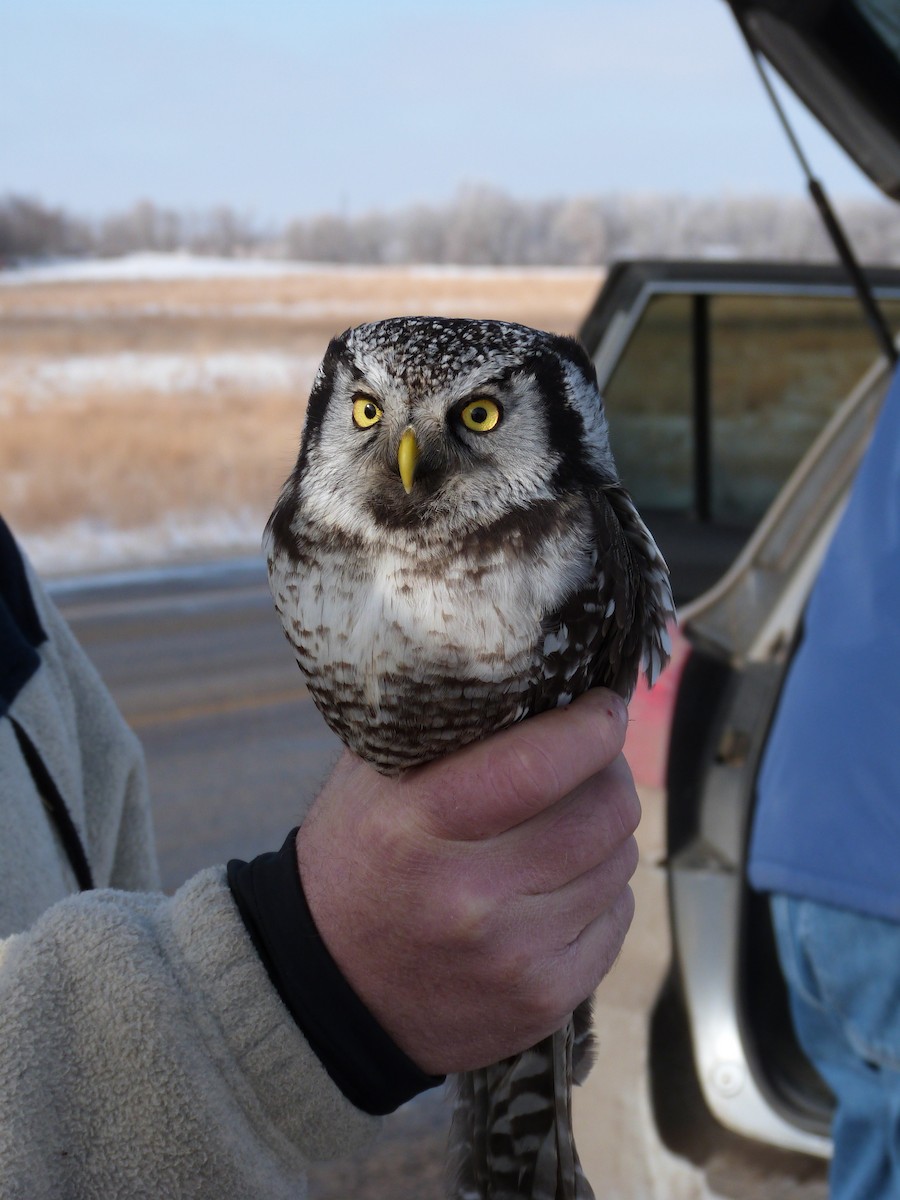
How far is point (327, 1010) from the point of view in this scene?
1344 mm

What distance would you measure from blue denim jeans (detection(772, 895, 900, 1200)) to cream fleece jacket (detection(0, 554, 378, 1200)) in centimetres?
95

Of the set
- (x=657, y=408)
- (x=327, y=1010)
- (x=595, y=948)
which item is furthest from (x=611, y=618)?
(x=657, y=408)

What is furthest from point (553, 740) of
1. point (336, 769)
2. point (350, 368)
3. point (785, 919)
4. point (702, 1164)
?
point (702, 1164)

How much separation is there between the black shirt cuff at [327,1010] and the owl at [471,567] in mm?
236

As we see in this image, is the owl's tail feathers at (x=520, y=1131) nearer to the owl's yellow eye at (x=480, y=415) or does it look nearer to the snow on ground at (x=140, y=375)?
the owl's yellow eye at (x=480, y=415)

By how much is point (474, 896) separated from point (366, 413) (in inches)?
28.5

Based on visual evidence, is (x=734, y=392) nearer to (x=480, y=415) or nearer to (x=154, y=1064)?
(x=480, y=415)

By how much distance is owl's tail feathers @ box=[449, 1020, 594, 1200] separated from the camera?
5.56 feet

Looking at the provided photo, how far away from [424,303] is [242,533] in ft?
68.8

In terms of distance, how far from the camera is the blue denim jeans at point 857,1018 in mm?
1977

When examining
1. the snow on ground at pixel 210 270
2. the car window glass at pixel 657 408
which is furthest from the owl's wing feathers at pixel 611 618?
the snow on ground at pixel 210 270

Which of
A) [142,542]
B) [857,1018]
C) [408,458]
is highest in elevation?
[408,458]

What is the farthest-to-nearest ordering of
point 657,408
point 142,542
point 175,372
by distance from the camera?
point 175,372
point 142,542
point 657,408

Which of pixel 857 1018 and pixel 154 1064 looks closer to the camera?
pixel 154 1064
